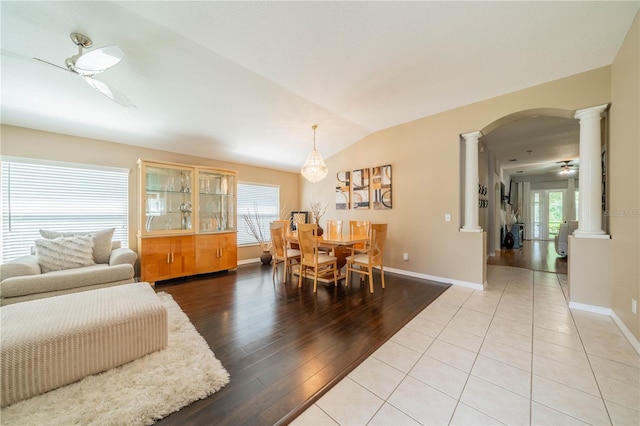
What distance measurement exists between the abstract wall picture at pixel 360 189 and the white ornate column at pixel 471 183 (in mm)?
1775

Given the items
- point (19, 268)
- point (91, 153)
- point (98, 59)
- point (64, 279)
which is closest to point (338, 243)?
point (98, 59)

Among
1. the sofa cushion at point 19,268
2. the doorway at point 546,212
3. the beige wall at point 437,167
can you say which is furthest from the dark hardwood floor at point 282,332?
the doorway at point 546,212

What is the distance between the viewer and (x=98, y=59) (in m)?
1.70

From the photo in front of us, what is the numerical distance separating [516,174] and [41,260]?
→ 13.4 meters

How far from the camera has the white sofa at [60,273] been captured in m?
2.43

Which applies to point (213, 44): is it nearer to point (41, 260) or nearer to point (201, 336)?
point (201, 336)

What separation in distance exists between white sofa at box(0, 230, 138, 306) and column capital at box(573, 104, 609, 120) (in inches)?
238

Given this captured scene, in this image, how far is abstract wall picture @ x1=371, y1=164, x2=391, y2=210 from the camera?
4391 millimetres

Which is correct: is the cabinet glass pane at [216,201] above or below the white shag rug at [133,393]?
above

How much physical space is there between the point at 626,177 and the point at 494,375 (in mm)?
2296

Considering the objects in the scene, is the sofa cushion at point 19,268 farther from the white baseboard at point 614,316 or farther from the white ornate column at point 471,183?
the white baseboard at point 614,316

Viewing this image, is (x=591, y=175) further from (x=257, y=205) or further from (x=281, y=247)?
(x=257, y=205)

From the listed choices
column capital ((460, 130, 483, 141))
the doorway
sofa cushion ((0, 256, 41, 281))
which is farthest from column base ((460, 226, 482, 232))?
the doorway

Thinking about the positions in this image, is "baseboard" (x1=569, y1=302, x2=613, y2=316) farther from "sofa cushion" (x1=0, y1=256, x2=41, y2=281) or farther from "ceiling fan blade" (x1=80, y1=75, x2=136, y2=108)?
"sofa cushion" (x1=0, y1=256, x2=41, y2=281)
